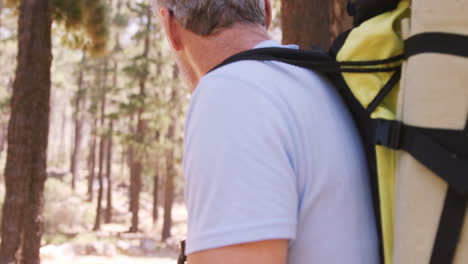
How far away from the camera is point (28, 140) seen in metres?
6.21

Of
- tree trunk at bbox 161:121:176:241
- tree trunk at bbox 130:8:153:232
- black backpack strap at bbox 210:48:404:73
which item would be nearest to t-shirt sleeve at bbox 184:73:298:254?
black backpack strap at bbox 210:48:404:73

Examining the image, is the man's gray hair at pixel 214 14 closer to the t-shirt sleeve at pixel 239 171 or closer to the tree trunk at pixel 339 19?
the t-shirt sleeve at pixel 239 171

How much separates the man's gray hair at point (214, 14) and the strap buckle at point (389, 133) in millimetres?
414

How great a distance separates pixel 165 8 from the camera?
122 cm

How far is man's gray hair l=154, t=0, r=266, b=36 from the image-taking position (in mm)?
1144

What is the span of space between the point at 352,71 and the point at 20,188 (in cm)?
590

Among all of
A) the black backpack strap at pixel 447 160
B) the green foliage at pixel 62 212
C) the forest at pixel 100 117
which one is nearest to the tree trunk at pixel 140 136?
the forest at pixel 100 117

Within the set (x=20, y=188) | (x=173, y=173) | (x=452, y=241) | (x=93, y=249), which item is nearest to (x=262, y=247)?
(x=452, y=241)

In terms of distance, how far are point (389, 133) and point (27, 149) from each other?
596 cm

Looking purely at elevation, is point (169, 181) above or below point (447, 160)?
below

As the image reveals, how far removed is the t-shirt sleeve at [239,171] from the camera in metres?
0.84

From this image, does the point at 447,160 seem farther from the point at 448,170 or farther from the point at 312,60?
the point at 312,60

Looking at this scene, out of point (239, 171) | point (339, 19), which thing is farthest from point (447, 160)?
point (339, 19)

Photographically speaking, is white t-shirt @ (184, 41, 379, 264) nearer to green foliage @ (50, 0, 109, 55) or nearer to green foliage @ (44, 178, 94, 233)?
green foliage @ (50, 0, 109, 55)
